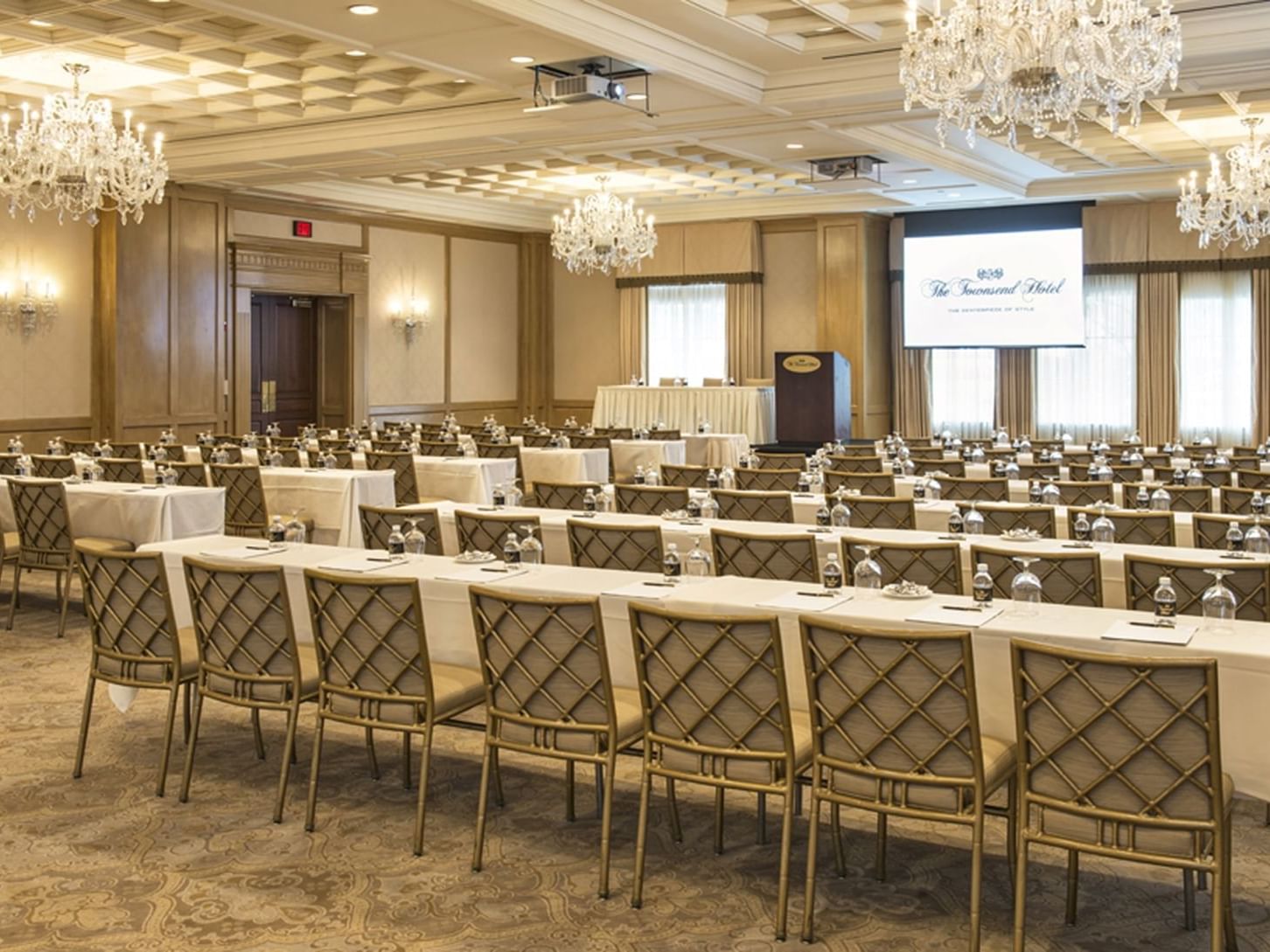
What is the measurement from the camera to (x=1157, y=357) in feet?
58.4

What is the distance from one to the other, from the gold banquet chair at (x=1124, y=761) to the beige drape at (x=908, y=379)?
15.8 m

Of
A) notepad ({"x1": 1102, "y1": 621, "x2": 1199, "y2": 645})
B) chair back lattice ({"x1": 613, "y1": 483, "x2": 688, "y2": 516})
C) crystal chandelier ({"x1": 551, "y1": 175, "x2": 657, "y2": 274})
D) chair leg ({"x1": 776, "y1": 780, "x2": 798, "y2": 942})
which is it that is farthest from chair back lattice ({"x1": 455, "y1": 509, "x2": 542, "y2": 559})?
crystal chandelier ({"x1": 551, "y1": 175, "x2": 657, "y2": 274})

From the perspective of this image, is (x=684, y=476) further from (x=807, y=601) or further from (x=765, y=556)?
(x=807, y=601)

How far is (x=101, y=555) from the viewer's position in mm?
5086

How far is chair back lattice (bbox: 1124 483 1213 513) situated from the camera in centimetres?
789

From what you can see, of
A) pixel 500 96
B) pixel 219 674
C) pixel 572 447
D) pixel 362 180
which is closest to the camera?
pixel 219 674

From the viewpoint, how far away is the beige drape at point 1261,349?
17.0 m

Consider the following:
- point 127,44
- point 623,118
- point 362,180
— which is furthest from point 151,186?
point 362,180

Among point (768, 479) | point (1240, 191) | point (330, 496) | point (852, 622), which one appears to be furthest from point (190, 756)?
point (1240, 191)

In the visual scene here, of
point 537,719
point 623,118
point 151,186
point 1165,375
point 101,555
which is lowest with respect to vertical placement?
point 537,719

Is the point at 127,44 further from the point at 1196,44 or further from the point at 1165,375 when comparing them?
the point at 1165,375

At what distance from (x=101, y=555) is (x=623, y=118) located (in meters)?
7.99

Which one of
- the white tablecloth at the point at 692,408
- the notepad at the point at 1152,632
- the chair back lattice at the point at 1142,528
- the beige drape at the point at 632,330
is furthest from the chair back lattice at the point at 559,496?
the beige drape at the point at 632,330

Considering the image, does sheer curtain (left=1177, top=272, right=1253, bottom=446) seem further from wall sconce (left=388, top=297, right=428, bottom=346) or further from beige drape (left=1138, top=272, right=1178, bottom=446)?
wall sconce (left=388, top=297, right=428, bottom=346)
